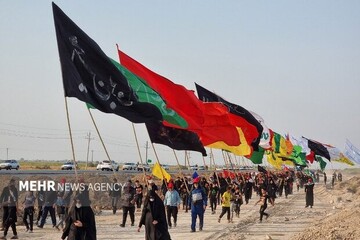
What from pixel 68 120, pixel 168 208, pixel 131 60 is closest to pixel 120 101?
pixel 68 120

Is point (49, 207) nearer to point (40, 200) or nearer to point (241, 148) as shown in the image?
point (40, 200)

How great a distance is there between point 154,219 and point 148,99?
4.39 metres

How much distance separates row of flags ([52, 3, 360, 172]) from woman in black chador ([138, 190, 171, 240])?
7.92 ft

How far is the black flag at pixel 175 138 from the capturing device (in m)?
20.4

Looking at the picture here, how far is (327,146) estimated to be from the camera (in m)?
59.5

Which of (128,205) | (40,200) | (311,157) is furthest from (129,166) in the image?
(128,205)

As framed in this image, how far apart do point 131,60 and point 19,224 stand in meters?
7.76

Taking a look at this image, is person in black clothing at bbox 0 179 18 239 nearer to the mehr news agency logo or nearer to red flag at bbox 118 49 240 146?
the mehr news agency logo

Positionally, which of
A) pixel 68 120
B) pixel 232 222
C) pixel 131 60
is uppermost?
pixel 131 60

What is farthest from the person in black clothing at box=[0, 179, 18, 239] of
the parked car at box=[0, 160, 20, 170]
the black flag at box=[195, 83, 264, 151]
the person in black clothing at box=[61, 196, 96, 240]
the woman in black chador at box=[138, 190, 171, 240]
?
the parked car at box=[0, 160, 20, 170]

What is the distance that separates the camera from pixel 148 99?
56.5 ft

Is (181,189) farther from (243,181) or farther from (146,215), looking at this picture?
(146,215)

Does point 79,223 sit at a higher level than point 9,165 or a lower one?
lower

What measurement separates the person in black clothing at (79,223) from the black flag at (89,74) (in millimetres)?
2829
